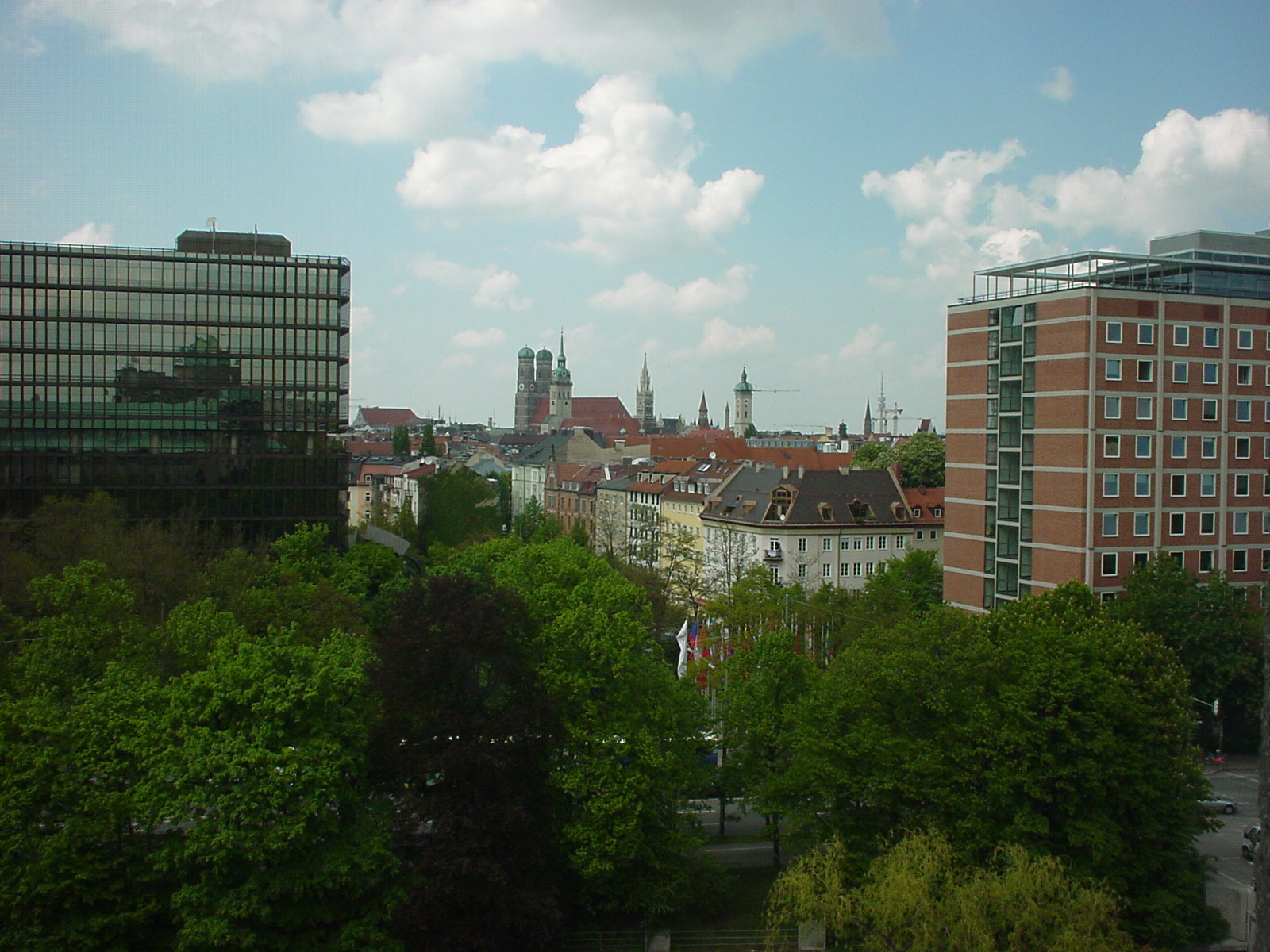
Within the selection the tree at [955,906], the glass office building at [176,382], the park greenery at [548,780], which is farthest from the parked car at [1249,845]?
the glass office building at [176,382]

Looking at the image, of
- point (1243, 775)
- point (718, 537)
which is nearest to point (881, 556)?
point (718, 537)

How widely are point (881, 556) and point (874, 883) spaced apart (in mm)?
58494

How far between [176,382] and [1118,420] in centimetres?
5340

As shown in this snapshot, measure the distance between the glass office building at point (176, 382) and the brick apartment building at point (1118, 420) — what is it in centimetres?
4052

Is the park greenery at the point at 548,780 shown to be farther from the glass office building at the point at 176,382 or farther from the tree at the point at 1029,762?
the glass office building at the point at 176,382

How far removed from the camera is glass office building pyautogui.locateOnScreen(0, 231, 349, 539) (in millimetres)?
67375

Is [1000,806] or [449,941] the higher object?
[1000,806]

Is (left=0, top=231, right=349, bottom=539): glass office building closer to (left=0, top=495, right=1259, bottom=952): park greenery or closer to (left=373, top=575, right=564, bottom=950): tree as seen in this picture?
(left=0, top=495, right=1259, bottom=952): park greenery

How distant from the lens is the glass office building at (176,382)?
221ft

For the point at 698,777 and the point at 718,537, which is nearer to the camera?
the point at 698,777

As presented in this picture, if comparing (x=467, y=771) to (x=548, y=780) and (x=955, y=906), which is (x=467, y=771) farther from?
(x=955, y=906)

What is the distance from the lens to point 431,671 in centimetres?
2939

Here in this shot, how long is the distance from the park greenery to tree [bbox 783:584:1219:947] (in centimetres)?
9

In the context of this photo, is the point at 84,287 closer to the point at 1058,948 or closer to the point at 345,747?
the point at 345,747
